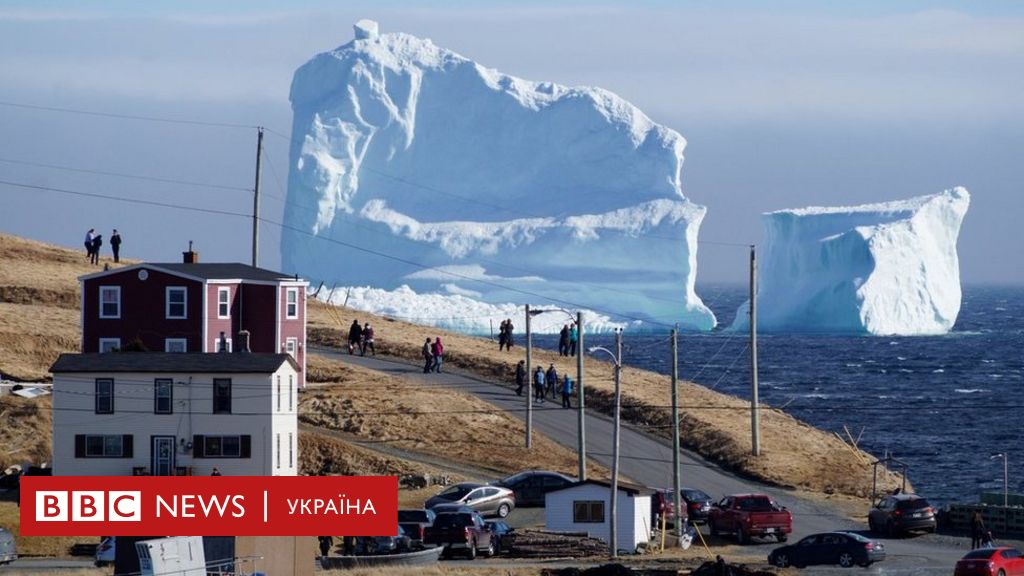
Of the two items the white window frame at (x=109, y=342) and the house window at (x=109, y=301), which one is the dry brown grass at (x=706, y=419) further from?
the white window frame at (x=109, y=342)

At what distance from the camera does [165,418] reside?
5134 cm

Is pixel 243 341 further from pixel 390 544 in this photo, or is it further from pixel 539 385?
pixel 390 544

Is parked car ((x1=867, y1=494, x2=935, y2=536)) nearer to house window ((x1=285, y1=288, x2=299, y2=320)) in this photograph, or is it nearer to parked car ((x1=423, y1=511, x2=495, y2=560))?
parked car ((x1=423, y1=511, x2=495, y2=560))

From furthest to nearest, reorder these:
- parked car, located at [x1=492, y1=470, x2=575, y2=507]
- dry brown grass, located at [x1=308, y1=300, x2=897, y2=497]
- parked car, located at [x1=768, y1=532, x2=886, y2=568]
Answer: dry brown grass, located at [x1=308, y1=300, x2=897, y2=497]
parked car, located at [x1=492, y1=470, x2=575, y2=507]
parked car, located at [x1=768, y1=532, x2=886, y2=568]

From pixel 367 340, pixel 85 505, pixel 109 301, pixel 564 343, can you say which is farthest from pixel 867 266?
pixel 85 505

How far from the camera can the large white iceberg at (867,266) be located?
132m

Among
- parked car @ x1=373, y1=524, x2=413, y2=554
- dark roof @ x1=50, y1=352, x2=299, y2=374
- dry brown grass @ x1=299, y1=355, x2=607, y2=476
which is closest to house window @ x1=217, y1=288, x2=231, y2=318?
dry brown grass @ x1=299, y1=355, x2=607, y2=476

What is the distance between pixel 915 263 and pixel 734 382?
24.4 meters

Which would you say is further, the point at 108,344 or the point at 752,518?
the point at 108,344

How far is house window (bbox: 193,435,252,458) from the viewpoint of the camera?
51.1 m

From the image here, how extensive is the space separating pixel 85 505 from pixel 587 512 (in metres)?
15.3

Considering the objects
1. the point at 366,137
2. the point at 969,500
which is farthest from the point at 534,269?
the point at 969,500

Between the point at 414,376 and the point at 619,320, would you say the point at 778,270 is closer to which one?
the point at 619,320

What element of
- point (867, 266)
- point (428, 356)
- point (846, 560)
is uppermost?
point (867, 266)
